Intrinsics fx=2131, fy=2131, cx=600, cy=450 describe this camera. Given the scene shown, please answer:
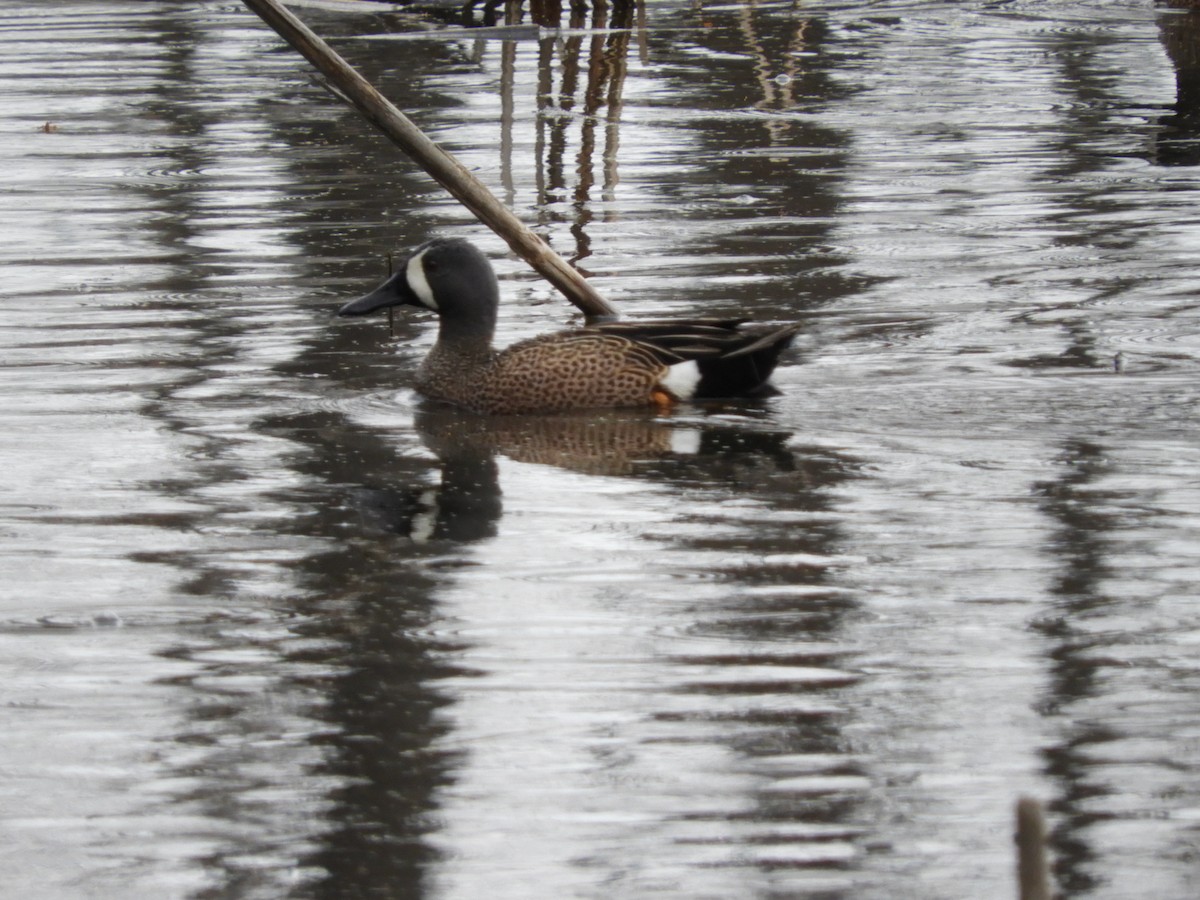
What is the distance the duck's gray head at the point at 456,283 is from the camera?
8.53 meters

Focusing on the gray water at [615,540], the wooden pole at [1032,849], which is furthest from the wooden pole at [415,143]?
the wooden pole at [1032,849]

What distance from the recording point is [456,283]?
855 centimetres

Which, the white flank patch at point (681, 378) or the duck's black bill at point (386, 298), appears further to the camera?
the duck's black bill at point (386, 298)

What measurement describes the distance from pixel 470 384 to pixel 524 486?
118cm

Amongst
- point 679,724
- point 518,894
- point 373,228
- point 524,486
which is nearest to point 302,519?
point 524,486

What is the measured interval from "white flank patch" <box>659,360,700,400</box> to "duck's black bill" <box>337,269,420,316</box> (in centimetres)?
115

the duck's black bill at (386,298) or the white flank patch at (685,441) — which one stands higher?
the duck's black bill at (386,298)

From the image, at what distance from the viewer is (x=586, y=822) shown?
4469mm

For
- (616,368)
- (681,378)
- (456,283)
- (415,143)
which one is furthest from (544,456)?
(415,143)

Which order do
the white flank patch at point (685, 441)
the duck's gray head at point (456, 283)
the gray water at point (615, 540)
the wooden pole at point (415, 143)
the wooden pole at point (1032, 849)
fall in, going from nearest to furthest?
the wooden pole at point (1032, 849) < the gray water at point (615, 540) < the white flank patch at point (685, 441) < the wooden pole at point (415, 143) < the duck's gray head at point (456, 283)

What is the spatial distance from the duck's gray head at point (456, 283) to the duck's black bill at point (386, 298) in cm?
6

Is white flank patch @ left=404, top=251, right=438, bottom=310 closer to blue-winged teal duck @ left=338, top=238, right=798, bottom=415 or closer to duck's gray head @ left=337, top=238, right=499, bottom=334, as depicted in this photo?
duck's gray head @ left=337, top=238, right=499, bottom=334

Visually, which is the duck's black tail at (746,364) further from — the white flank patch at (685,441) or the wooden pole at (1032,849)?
the wooden pole at (1032,849)

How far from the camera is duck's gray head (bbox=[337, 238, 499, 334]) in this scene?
8.53 meters
